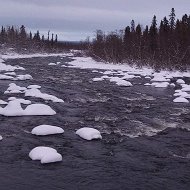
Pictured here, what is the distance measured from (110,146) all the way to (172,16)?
162 ft

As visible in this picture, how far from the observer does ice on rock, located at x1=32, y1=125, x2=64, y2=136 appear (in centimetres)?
1038

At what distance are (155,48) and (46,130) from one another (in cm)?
3190

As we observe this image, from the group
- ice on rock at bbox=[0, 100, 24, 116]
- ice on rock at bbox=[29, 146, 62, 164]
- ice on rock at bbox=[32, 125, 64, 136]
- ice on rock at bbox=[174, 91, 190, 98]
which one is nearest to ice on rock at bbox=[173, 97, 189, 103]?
ice on rock at bbox=[174, 91, 190, 98]

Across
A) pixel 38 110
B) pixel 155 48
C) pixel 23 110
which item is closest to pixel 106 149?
pixel 38 110

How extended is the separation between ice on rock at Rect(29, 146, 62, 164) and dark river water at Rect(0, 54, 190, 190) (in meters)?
0.14

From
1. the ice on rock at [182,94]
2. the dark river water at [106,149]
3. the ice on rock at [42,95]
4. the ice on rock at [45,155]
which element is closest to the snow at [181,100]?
the dark river water at [106,149]

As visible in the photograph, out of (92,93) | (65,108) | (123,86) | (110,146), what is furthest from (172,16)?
(110,146)

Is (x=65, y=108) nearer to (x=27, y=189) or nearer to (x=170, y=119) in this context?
(x=170, y=119)

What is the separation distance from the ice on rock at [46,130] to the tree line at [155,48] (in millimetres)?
24676

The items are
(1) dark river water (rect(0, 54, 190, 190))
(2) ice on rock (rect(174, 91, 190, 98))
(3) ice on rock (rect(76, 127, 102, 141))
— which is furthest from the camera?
(2) ice on rock (rect(174, 91, 190, 98))

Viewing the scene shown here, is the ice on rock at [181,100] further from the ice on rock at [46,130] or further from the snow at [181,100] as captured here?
the ice on rock at [46,130]

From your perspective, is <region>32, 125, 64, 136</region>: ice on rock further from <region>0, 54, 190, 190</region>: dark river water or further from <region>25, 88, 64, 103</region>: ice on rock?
<region>25, 88, 64, 103</region>: ice on rock

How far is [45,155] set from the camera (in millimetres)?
8344

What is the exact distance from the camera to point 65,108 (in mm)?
14406
